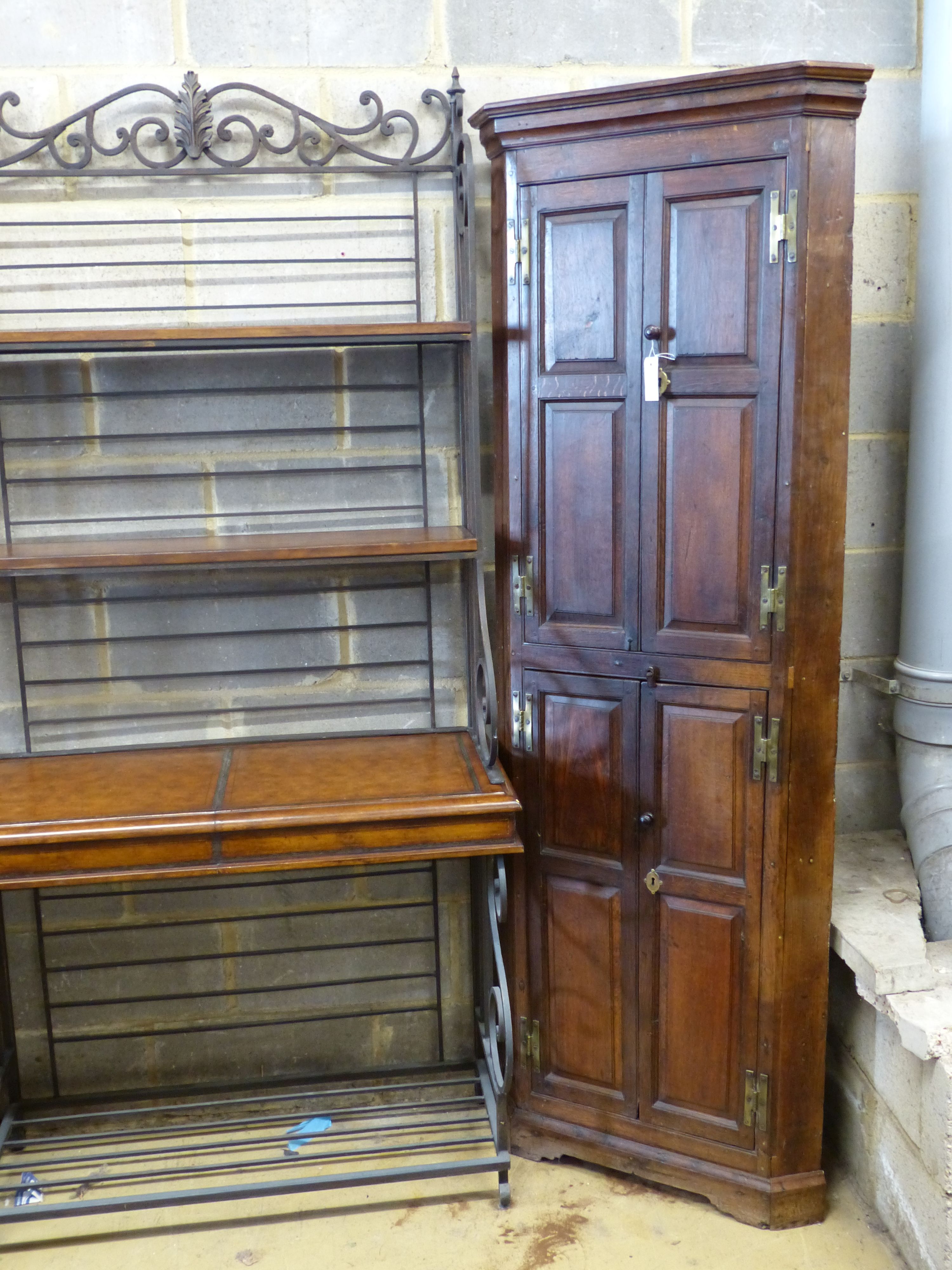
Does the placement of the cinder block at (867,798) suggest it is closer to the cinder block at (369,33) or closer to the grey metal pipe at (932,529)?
the grey metal pipe at (932,529)

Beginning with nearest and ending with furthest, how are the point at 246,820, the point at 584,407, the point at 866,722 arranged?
the point at 246,820 → the point at 584,407 → the point at 866,722

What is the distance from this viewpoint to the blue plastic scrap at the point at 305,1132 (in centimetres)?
253

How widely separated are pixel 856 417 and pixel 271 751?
150cm

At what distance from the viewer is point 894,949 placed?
2.16 meters

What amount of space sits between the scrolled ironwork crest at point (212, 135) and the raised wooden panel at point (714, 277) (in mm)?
618

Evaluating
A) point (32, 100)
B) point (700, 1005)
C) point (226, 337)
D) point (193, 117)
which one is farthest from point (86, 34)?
point (700, 1005)

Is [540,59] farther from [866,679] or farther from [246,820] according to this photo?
[246,820]

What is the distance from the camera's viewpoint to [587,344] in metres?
2.18

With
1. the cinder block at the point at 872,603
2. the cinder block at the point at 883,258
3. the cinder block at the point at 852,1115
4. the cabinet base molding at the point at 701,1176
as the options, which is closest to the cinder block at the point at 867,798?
the cinder block at the point at 872,603

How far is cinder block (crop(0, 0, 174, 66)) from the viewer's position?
2307mm

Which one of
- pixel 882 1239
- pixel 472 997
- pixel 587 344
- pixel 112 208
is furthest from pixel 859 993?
pixel 112 208

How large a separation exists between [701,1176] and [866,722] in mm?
1069

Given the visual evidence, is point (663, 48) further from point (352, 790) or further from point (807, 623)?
point (352, 790)

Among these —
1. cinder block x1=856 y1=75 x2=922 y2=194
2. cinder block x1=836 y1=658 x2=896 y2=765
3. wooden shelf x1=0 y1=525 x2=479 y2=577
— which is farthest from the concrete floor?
cinder block x1=856 y1=75 x2=922 y2=194
